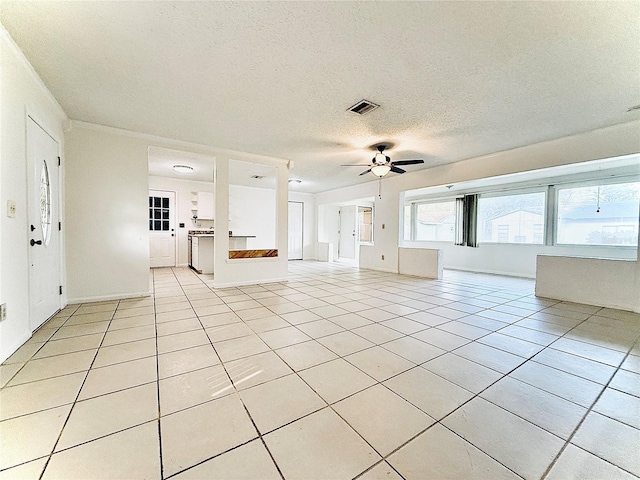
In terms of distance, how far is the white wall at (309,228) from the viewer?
9508 mm

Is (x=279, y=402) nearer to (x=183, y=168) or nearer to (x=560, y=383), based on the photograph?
(x=560, y=383)

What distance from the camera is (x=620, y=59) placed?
2.15 metres

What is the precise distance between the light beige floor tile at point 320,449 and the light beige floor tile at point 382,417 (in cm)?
6

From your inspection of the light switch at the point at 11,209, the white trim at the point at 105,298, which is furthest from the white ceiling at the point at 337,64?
the white trim at the point at 105,298

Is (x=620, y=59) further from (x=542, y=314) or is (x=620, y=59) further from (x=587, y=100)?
(x=542, y=314)

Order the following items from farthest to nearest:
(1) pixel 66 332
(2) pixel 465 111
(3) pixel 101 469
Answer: (2) pixel 465 111 < (1) pixel 66 332 < (3) pixel 101 469

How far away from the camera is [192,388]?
1.63 metres

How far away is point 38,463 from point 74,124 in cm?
413

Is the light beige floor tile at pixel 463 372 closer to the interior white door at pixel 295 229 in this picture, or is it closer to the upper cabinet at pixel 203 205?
the upper cabinet at pixel 203 205

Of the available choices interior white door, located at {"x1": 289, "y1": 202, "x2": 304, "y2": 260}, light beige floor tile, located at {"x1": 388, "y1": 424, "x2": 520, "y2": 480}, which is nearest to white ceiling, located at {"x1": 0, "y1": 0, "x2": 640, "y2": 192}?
light beige floor tile, located at {"x1": 388, "y1": 424, "x2": 520, "y2": 480}

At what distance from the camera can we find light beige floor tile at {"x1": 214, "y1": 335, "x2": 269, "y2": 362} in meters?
2.07

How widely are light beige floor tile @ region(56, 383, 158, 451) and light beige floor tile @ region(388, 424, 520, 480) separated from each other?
4.29 feet

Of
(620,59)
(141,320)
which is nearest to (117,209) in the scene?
(141,320)

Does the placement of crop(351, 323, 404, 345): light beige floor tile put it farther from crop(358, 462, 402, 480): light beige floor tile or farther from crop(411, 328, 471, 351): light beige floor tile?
crop(358, 462, 402, 480): light beige floor tile
